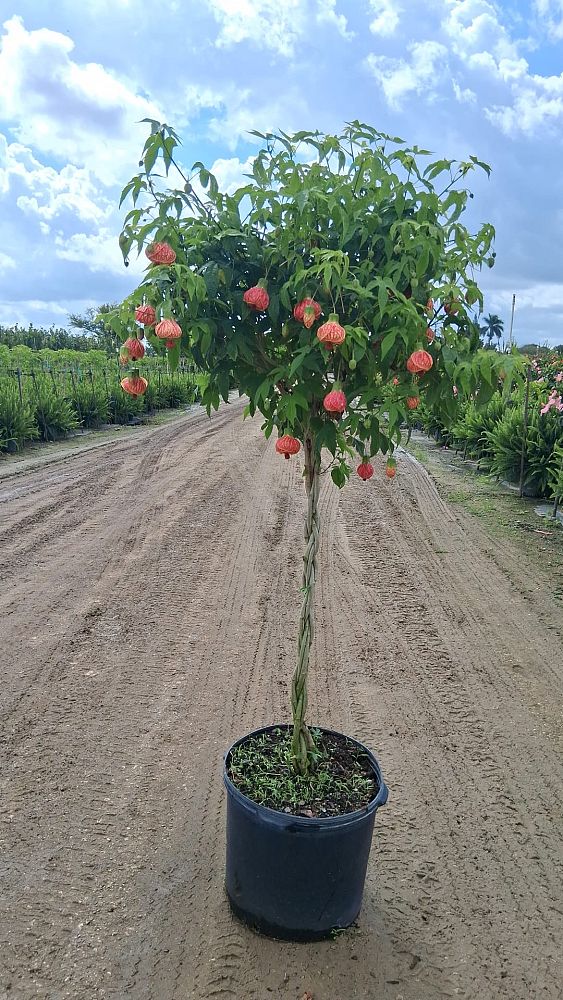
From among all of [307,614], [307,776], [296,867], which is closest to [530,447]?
[307,614]

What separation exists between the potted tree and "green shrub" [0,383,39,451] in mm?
10150

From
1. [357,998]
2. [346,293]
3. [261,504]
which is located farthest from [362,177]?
[261,504]

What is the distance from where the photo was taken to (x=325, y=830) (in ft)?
7.05

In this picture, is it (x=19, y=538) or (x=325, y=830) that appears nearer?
(x=325, y=830)

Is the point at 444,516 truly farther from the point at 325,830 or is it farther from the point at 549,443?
the point at 325,830

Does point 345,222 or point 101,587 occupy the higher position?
point 345,222

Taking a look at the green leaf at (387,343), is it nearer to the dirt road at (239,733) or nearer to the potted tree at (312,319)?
the potted tree at (312,319)

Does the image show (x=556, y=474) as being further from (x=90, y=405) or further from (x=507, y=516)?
(x=90, y=405)

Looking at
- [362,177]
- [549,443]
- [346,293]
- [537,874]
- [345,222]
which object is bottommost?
[537,874]

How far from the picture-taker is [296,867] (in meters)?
2.20

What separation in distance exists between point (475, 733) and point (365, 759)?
124cm

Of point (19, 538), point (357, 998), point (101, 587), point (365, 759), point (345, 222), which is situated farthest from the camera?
point (19, 538)

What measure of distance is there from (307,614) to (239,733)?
1340 mm

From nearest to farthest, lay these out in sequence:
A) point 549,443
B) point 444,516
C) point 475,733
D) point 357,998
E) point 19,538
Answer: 1. point 357,998
2. point 475,733
3. point 19,538
4. point 444,516
5. point 549,443
